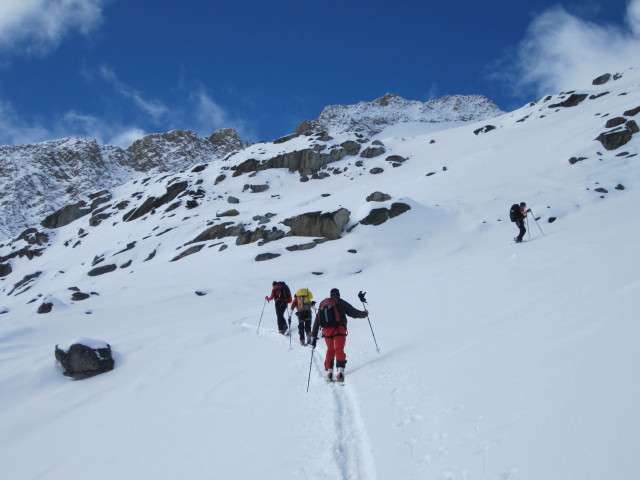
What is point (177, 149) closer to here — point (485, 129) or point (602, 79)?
point (485, 129)

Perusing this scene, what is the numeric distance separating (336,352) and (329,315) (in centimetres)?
71

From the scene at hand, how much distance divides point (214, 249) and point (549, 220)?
2650 cm

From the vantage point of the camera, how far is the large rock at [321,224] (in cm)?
3244

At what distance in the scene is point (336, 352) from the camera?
7.63 meters

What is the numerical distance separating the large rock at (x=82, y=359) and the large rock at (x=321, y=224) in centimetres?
2174

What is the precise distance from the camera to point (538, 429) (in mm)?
3564

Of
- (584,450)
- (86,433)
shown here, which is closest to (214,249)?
(86,433)

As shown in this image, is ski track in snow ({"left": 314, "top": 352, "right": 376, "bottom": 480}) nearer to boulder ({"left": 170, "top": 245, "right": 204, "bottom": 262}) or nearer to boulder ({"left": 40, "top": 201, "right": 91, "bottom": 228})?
boulder ({"left": 170, "top": 245, "right": 204, "bottom": 262})

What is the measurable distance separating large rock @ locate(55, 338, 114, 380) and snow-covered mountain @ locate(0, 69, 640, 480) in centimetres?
46

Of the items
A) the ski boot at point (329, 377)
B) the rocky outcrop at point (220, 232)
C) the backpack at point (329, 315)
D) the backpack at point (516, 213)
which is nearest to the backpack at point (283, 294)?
the backpack at point (329, 315)

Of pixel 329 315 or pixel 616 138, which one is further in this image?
pixel 616 138

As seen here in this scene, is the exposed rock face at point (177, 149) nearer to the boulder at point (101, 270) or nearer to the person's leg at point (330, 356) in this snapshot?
the boulder at point (101, 270)

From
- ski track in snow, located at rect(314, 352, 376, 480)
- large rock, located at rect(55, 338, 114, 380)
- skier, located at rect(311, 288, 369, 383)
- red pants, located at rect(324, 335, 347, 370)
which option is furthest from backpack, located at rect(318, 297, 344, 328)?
large rock, located at rect(55, 338, 114, 380)

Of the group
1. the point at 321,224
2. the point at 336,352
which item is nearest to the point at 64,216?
the point at 321,224
